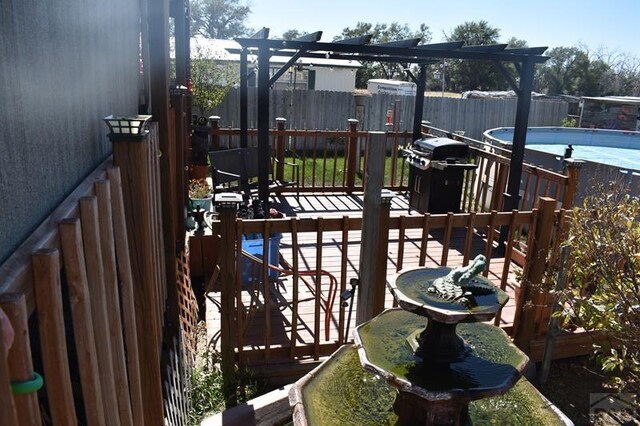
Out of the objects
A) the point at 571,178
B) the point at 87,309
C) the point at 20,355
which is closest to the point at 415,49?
the point at 571,178

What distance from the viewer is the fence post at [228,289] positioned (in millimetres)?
3236

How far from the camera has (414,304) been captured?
2.06 m

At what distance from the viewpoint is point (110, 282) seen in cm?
164

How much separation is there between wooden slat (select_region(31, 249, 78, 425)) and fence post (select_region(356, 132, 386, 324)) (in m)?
1.99

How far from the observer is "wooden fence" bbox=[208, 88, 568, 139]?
15.2 m

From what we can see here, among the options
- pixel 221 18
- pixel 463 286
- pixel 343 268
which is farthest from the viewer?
pixel 221 18

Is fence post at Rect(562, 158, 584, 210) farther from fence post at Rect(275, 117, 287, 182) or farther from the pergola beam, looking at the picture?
fence post at Rect(275, 117, 287, 182)

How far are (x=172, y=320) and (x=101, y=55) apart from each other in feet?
5.94

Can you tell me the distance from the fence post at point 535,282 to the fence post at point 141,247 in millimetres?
2631

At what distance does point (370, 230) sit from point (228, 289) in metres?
1.02

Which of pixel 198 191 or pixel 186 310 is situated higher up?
pixel 198 191

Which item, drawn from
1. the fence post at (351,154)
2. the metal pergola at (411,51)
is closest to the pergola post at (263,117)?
the metal pergola at (411,51)

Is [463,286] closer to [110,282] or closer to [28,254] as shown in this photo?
[110,282]

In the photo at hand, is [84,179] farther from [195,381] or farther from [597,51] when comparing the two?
[597,51]
